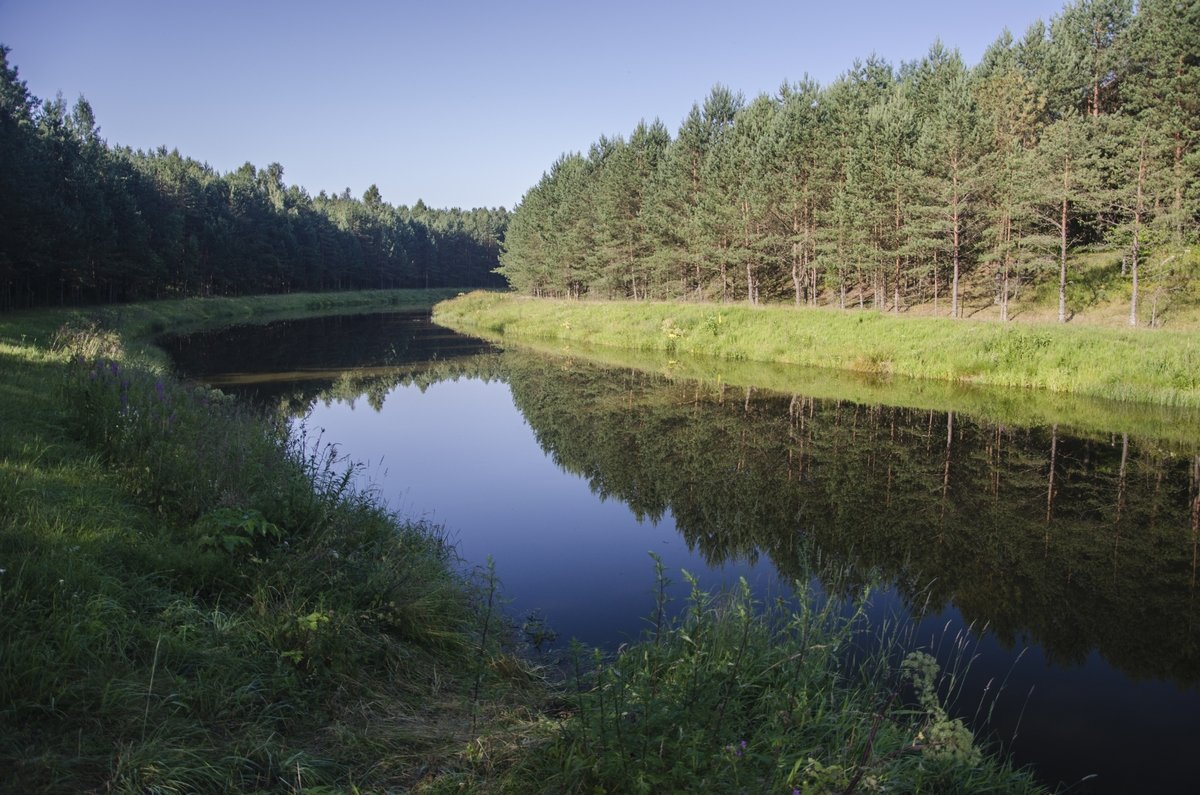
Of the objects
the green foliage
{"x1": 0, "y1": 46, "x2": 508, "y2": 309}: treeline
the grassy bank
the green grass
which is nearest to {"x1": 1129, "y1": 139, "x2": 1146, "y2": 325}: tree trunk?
the grassy bank

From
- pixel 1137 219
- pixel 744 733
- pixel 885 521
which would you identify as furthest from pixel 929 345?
pixel 744 733

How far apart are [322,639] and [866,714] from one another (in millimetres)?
3901

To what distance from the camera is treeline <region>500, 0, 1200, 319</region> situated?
30984mm

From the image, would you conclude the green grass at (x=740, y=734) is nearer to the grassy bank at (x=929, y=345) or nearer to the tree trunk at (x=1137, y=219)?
the grassy bank at (x=929, y=345)

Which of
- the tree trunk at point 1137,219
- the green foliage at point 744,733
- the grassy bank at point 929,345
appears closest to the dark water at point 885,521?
the green foliage at point 744,733

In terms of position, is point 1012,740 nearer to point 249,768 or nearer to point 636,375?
point 249,768

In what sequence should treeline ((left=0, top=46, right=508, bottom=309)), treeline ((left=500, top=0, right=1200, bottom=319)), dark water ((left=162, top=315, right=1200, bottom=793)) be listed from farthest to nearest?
treeline ((left=0, top=46, right=508, bottom=309))
treeline ((left=500, top=0, right=1200, bottom=319))
dark water ((left=162, top=315, right=1200, bottom=793))

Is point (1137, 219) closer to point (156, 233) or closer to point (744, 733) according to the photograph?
point (744, 733)

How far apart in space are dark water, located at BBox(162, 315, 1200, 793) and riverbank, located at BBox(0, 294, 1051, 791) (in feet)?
3.82

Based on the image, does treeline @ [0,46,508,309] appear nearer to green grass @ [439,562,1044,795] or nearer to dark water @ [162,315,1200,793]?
dark water @ [162,315,1200,793]

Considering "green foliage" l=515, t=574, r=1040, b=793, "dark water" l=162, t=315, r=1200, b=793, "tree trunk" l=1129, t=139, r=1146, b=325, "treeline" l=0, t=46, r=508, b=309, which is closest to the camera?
"green foliage" l=515, t=574, r=1040, b=793

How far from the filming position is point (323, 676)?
503cm

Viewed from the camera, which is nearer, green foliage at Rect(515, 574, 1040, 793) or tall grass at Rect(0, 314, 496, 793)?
green foliage at Rect(515, 574, 1040, 793)

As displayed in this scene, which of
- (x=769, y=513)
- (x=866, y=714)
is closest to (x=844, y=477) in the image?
(x=769, y=513)
